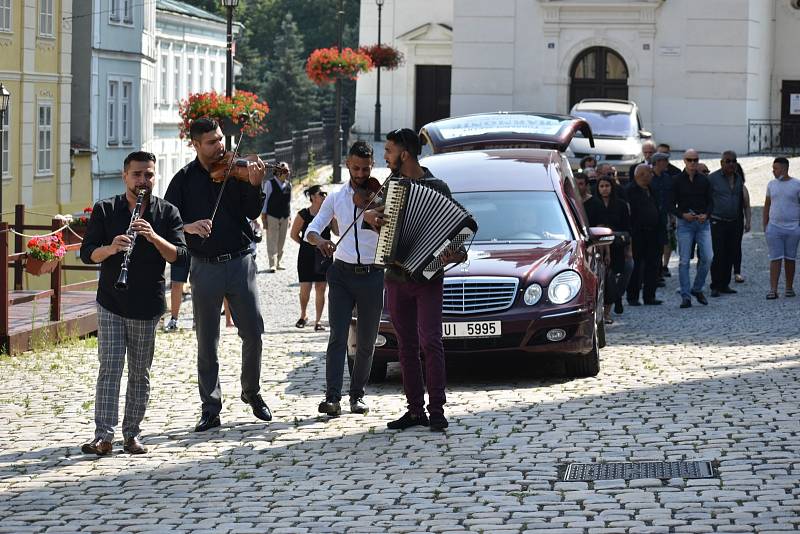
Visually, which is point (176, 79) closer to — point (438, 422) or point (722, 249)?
point (722, 249)

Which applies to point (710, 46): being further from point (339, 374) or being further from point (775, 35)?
point (339, 374)

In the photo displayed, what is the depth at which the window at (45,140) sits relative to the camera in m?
39.0

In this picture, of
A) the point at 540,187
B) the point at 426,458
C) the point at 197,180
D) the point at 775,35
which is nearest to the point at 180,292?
the point at 540,187

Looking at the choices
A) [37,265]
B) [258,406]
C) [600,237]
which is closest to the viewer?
[258,406]

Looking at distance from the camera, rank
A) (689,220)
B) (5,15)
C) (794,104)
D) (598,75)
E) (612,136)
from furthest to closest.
A: (794,104) → (598,75) → (5,15) → (612,136) → (689,220)

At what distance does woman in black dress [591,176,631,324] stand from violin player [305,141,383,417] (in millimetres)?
7793

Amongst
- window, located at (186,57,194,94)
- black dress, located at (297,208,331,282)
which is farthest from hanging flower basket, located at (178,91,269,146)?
window, located at (186,57,194,94)

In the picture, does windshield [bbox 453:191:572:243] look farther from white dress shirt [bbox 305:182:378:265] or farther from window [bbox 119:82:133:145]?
window [bbox 119:82:133:145]

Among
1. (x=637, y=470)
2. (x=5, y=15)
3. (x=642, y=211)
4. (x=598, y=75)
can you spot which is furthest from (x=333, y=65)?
(x=637, y=470)

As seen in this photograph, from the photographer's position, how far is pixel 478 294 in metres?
12.7

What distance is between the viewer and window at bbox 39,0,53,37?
38581 millimetres

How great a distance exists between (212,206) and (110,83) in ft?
125

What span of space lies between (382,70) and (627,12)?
38.0 ft

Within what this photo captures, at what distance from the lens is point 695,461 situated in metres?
8.88
